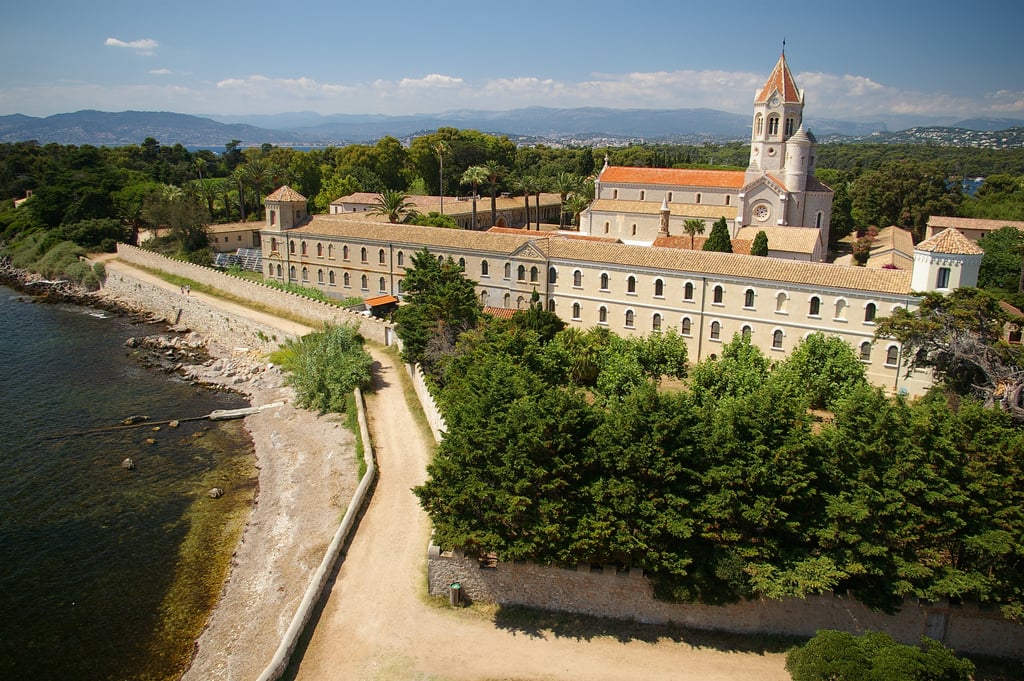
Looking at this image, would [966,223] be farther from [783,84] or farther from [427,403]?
[427,403]

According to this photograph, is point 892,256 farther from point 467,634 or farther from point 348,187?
point 348,187

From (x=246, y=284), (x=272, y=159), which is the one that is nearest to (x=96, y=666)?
(x=246, y=284)

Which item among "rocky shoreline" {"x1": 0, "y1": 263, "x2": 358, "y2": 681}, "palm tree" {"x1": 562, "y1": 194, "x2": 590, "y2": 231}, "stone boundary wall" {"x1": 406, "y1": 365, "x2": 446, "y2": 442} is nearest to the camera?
"rocky shoreline" {"x1": 0, "y1": 263, "x2": 358, "y2": 681}

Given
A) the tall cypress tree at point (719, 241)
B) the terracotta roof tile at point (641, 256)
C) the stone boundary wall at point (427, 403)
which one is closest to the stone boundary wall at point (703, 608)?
the stone boundary wall at point (427, 403)

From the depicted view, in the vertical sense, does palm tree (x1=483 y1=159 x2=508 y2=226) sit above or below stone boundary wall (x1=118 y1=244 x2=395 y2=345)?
above

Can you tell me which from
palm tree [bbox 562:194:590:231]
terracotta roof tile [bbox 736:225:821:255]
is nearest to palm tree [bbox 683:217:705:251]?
terracotta roof tile [bbox 736:225:821:255]

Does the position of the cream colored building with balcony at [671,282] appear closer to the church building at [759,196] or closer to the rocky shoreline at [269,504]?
the rocky shoreline at [269,504]

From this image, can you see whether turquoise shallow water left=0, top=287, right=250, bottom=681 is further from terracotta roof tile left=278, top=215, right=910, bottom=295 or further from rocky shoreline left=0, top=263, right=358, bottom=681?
terracotta roof tile left=278, top=215, right=910, bottom=295
